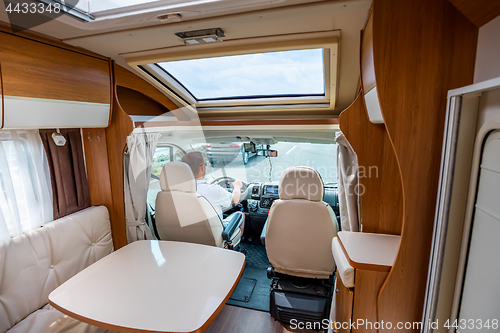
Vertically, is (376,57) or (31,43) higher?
(31,43)

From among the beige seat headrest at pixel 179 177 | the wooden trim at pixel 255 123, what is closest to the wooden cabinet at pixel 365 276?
the wooden trim at pixel 255 123

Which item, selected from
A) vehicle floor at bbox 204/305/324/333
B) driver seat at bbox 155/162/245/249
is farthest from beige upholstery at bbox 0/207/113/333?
vehicle floor at bbox 204/305/324/333

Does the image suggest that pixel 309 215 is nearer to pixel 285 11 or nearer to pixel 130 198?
Answer: pixel 285 11

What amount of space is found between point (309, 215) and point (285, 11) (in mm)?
1416

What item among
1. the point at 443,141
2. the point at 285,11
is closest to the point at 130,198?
the point at 285,11

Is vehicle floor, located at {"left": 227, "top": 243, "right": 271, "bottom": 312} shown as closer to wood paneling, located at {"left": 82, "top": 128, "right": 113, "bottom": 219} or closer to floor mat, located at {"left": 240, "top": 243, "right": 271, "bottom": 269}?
floor mat, located at {"left": 240, "top": 243, "right": 271, "bottom": 269}

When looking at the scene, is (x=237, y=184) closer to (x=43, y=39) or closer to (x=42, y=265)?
(x=42, y=265)

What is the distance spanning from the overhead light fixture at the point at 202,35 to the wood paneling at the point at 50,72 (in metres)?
0.81

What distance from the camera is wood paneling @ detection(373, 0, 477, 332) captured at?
0.96m

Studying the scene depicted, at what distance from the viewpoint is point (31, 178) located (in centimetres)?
184

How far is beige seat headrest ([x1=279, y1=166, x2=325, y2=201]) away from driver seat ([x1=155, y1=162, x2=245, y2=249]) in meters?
0.77

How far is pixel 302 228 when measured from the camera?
1984 mm

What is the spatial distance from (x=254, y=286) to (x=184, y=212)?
3.64 feet

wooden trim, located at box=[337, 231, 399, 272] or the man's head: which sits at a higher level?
the man's head
